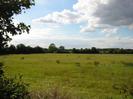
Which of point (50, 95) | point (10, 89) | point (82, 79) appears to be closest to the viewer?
point (10, 89)

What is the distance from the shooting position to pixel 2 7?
8.89 meters

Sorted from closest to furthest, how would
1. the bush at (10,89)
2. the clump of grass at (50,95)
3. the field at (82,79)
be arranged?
the bush at (10,89), the clump of grass at (50,95), the field at (82,79)

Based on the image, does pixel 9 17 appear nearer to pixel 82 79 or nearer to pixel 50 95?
pixel 50 95

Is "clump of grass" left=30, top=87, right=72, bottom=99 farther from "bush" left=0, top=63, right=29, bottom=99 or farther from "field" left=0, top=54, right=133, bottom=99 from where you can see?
"field" left=0, top=54, right=133, bottom=99

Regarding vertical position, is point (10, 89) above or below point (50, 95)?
above

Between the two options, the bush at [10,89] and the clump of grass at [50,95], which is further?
the clump of grass at [50,95]

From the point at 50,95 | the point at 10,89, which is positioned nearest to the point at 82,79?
the point at 50,95

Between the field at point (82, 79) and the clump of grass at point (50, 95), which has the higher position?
the clump of grass at point (50, 95)

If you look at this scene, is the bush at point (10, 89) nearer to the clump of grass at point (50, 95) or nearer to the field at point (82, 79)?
the clump of grass at point (50, 95)

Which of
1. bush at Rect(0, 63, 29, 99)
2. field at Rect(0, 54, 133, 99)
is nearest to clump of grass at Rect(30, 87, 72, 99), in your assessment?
bush at Rect(0, 63, 29, 99)

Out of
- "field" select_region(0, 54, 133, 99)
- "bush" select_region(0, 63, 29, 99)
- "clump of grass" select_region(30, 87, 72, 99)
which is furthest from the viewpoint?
"field" select_region(0, 54, 133, 99)

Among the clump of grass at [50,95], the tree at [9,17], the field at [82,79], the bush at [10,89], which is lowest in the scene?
the field at [82,79]

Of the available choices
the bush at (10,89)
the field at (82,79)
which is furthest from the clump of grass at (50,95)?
the field at (82,79)

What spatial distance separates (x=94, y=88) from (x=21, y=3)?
701 inches
